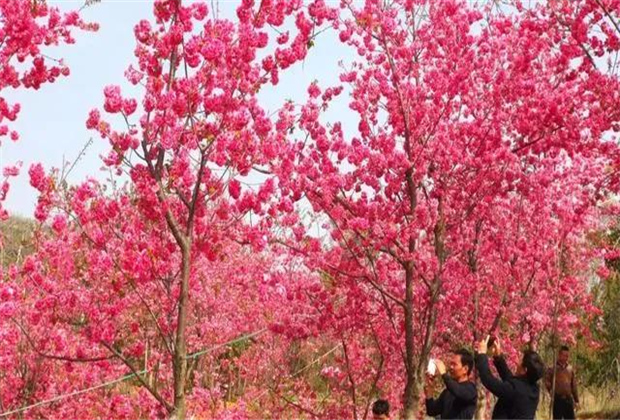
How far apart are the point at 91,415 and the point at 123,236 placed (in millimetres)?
6021

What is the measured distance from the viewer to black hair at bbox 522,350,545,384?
6089mm

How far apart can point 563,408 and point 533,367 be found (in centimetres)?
501

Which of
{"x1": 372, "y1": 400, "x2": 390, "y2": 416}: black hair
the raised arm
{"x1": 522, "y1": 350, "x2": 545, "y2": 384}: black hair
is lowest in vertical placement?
{"x1": 372, "y1": 400, "x2": 390, "y2": 416}: black hair

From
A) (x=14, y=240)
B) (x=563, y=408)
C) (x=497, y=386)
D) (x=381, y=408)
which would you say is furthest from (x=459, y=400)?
(x=14, y=240)

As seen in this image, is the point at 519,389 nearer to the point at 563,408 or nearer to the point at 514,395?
the point at 514,395

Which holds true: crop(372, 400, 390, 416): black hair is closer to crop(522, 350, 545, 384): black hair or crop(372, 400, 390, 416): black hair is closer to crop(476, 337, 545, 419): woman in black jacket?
crop(476, 337, 545, 419): woman in black jacket

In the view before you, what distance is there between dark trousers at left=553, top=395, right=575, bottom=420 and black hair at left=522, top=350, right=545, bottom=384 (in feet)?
16.0

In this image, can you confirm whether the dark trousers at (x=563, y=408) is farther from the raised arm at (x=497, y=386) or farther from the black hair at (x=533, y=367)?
the raised arm at (x=497, y=386)

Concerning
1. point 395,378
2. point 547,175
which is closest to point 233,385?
point 395,378

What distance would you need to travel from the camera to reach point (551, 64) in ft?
32.7

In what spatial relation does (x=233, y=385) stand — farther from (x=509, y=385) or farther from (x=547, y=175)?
(x=509, y=385)

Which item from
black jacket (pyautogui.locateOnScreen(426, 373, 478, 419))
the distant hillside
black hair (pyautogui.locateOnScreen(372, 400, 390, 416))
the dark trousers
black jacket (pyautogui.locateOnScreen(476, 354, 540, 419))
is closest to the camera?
black jacket (pyautogui.locateOnScreen(476, 354, 540, 419))

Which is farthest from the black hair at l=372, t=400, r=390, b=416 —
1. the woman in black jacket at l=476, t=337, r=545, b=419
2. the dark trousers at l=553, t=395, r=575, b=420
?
the dark trousers at l=553, t=395, r=575, b=420

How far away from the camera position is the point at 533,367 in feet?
20.0
